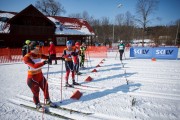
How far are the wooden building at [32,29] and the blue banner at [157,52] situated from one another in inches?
Answer: 646

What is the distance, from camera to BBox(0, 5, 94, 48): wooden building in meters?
24.6

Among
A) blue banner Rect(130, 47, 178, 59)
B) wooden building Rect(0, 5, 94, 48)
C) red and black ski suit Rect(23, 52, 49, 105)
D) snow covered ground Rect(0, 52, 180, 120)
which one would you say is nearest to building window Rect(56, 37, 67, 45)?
wooden building Rect(0, 5, 94, 48)

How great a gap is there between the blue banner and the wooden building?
53.9 feet

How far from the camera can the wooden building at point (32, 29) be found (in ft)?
80.7

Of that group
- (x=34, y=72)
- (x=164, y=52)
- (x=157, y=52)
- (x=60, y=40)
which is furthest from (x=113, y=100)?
(x=60, y=40)

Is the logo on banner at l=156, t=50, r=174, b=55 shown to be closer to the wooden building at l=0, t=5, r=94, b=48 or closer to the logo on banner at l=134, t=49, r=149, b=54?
the logo on banner at l=134, t=49, r=149, b=54

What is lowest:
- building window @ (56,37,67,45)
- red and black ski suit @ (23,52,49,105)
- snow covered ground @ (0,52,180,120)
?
snow covered ground @ (0,52,180,120)

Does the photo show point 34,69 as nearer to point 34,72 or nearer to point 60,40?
point 34,72

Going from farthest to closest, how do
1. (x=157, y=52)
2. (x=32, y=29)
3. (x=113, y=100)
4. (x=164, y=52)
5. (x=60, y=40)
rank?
(x=60, y=40), (x=32, y=29), (x=157, y=52), (x=164, y=52), (x=113, y=100)

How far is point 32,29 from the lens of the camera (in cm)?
2667

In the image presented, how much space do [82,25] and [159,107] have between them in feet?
104

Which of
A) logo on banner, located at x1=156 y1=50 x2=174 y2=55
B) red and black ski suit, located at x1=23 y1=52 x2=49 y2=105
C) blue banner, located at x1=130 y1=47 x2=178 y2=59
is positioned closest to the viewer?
red and black ski suit, located at x1=23 y1=52 x2=49 y2=105

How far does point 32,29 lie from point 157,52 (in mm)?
20792

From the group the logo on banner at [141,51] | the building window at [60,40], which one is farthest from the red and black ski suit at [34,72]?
the building window at [60,40]
